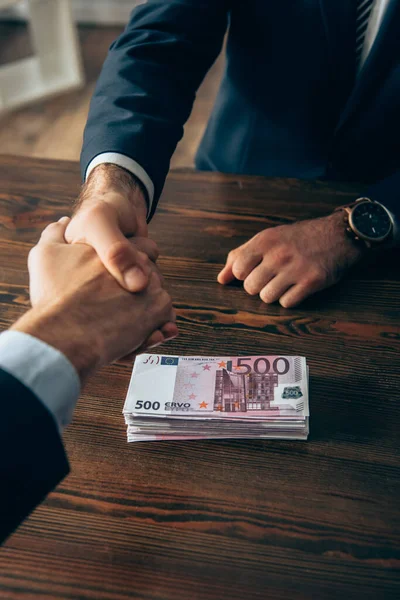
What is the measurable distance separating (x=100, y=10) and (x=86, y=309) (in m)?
4.09

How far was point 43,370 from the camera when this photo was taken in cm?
73

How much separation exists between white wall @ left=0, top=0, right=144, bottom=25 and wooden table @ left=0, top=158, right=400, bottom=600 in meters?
3.79

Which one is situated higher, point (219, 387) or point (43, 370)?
point (43, 370)

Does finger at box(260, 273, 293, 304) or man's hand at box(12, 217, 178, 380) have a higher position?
Answer: man's hand at box(12, 217, 178, 380)

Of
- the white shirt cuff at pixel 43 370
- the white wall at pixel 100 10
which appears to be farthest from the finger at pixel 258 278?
the white wall at pixel 100 10

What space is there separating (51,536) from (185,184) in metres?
0.89

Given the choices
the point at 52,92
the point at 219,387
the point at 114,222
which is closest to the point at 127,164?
the point at 114,222

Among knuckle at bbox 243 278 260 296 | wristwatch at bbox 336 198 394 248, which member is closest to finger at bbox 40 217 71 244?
knuckle at bbox 243 278 260 296

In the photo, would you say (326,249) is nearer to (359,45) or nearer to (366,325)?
(366,325)

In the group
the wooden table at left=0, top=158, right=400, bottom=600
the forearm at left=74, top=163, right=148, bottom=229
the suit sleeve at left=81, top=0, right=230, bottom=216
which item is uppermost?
the suit sleeve at left=81, top=0, right=230, bottom=216

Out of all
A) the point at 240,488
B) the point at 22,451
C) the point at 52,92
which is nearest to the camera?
the point at 22,451

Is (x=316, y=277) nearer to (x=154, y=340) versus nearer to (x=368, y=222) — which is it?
(x=368, y=222)

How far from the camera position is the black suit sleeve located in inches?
27.0

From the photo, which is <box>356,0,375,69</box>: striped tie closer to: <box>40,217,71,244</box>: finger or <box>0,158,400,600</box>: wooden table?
<box>0,158,400,600</box>: wooden table
